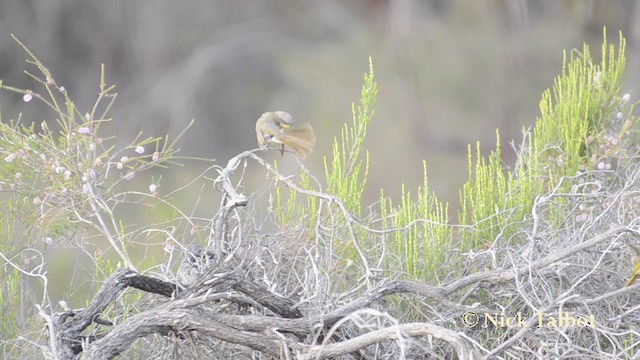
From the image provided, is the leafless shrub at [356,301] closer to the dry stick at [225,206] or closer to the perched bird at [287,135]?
the dry stick at [225,206]

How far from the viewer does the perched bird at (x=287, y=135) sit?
194 centimetres

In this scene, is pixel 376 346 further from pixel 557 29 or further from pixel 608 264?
pixel 557 29

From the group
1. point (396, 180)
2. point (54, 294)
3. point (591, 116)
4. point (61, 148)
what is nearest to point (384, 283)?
point (61, 148)

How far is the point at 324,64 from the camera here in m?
5.17

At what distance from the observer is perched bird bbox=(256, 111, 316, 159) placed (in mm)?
1937

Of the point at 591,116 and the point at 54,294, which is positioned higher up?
the point at 591,116

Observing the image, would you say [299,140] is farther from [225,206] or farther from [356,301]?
[356,301]

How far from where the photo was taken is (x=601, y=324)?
1714 millimetres

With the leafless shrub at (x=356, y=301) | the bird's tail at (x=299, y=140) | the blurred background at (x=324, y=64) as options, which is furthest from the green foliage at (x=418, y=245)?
the blurred background at (x=324, y=64)

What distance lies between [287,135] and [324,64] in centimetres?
326

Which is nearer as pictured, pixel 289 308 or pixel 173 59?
pixel 289 308

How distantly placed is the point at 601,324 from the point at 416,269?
0.38m

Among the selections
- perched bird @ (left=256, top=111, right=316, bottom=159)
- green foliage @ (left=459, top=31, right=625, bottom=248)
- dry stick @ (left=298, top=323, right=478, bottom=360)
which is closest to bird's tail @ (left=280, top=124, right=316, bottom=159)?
perched bird @ (left=256, top=111, right=316, bottom=159)

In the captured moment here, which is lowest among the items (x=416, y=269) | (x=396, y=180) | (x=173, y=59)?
(x=396, y=180)
